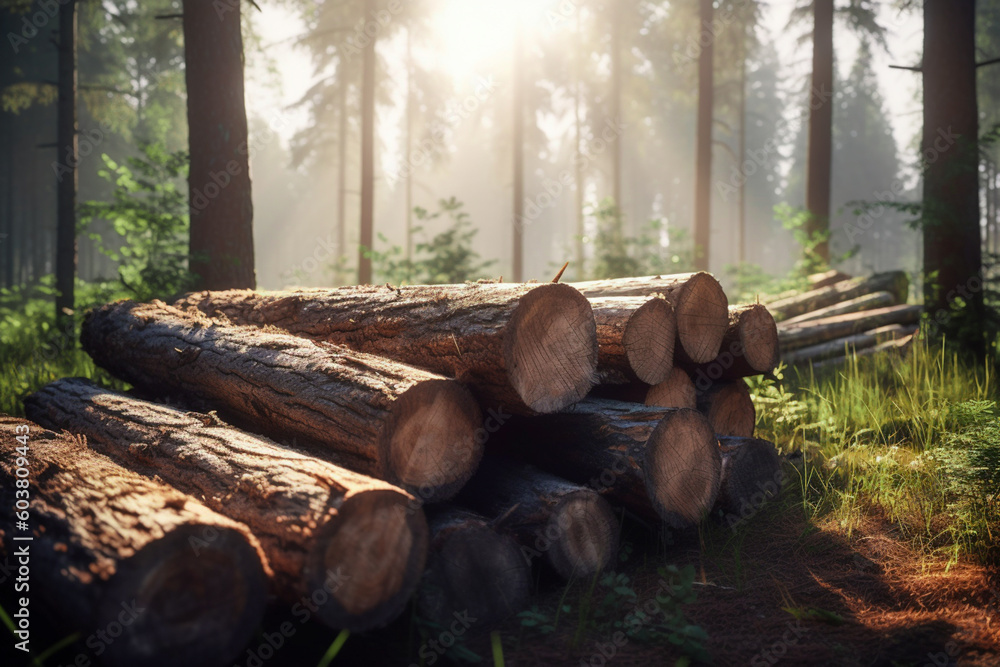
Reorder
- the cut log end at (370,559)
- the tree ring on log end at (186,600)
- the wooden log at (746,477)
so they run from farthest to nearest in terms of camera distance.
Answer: the wooden log at (746,477) → the cut log end at (370,559) → the tree ring on log end at (186,600)

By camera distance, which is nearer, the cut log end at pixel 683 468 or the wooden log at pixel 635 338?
the cut log end at pixel 683 468

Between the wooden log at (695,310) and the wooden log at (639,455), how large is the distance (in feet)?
2.68

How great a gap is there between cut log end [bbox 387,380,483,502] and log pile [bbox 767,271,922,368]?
4359 mm

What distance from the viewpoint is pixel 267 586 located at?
214 cm

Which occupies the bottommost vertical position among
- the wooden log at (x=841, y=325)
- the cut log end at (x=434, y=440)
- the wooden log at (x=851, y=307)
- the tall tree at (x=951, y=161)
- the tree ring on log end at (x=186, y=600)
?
the tree ring on log end at (x=186, y=600)

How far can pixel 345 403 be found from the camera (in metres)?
2.91

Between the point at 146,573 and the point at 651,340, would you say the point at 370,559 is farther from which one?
the point at 651,340

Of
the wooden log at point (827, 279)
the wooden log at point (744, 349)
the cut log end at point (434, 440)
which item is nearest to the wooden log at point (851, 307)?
the wooden log at point (827, 279)

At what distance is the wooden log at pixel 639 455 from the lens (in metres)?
3.24

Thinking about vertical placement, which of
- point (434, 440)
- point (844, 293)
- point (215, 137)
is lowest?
point (434, 440)

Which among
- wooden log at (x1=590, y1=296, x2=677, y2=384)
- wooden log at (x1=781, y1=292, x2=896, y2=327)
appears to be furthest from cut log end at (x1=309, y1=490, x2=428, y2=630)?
wooden log at (x1=781, y1=292, x2=896, y2=327)

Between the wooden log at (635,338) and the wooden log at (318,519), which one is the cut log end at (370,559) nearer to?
the wooden log at (318,519)

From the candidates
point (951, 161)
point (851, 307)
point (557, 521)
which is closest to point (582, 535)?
point (557, 521)

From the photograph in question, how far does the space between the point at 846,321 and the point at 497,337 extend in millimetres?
6168
